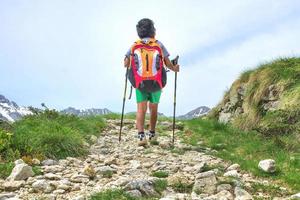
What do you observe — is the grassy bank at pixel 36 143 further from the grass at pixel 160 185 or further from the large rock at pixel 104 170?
the grass at pixel 160 185

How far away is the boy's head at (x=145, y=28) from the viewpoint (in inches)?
535

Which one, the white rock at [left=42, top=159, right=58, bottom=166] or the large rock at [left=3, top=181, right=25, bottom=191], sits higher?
the white rock at [left=42, top=159, right=58, bottom=166]

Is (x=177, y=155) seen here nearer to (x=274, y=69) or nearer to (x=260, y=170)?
(x=260, y=170)

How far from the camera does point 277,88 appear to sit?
53.6 feet

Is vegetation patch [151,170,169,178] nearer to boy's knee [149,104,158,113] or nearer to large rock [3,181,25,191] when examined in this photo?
large rock [3,181,25,191]

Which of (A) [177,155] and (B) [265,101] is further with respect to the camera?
(B) [265,101]

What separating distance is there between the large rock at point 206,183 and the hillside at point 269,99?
557cm

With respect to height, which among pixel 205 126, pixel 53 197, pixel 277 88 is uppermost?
pixel 277 88

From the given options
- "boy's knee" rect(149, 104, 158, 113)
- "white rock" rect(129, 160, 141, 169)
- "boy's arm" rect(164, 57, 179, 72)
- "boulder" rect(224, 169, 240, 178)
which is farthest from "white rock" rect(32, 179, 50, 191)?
"boy's arm" rect(164, 57, 179, 72)

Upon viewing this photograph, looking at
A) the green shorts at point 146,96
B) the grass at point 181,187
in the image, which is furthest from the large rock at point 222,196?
the green shorts at point 146,96

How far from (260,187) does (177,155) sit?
3800 mm

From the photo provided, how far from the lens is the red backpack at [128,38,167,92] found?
42.7 ft

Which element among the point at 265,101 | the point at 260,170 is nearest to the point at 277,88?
the point at 265,101

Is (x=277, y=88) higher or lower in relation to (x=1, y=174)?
higher
